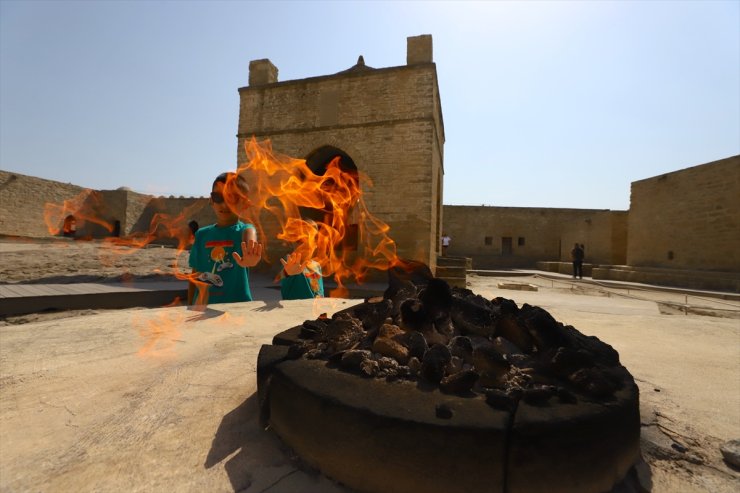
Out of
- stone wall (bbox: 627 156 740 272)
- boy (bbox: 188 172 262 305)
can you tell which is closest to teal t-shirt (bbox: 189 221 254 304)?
boy (bbox: 188 172 262 305)

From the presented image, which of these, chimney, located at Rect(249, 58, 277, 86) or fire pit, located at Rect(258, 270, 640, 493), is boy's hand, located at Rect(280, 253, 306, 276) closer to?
fire pit, located at Rect(258, 270, 640, 493)

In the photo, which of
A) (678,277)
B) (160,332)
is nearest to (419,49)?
(160,332)

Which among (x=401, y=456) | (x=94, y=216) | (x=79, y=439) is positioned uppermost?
(x=94, y=216)

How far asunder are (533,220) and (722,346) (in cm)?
2348

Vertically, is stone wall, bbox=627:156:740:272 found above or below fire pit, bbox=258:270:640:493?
above

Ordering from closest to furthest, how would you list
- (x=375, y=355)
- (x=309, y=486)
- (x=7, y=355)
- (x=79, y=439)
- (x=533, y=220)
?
(x=309, y=486), (x=79, y=439), (x=375, y=355), (x=7, y=355), (x=533, y=220)

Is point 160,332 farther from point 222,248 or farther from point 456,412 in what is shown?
point 456,412

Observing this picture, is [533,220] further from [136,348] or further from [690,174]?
[136,348]

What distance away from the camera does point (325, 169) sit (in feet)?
42.2

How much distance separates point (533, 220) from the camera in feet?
83.1

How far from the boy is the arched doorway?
20.7ft

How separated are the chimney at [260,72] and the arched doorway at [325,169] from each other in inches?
124

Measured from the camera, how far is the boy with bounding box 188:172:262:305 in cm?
430

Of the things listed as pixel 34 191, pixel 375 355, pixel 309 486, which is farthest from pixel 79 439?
pixel 34 191
